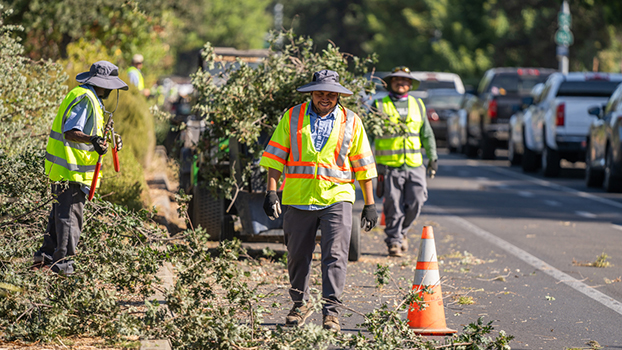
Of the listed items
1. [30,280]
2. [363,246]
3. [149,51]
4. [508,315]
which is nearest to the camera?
[30,280]

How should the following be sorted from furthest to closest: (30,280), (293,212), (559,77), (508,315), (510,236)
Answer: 1. (559,77)
2. (510,236)
3. (508,315)
4. (293,212)
5. (30,280)

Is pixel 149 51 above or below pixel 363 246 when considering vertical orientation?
above

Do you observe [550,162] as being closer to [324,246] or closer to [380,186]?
[380,186]

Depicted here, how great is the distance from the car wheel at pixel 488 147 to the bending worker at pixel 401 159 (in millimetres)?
13601

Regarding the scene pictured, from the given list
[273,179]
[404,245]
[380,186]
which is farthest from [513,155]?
[273,179]

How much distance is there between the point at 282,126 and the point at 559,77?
1285 cm

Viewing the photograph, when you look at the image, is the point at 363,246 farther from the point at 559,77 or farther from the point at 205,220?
the point at 559,77

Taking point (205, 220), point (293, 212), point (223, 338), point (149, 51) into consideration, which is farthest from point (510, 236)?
point (149, 51)

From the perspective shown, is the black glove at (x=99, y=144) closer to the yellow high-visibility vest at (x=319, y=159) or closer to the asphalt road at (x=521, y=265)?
the yellow high-visibility vest at (x=319, y=159)

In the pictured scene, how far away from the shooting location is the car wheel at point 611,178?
48.1 feet

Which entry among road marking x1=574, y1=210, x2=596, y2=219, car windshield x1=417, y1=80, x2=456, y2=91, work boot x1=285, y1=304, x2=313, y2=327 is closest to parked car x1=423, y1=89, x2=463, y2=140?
car windshield x1=417, y1=80, x2=456, y2=91

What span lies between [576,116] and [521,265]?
9130 millimetres

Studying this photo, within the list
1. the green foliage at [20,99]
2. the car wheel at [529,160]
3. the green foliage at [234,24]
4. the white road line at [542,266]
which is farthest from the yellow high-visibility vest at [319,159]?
the green foliage at [234,24]

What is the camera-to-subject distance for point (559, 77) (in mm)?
17844
